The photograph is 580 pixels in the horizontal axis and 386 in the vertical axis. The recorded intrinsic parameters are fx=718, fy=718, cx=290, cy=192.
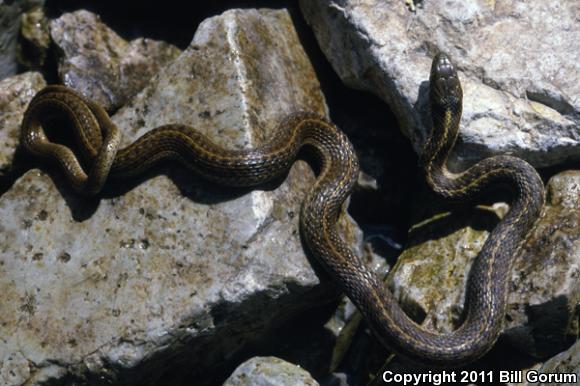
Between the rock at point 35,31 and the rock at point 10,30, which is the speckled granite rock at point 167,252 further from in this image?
the rock at point 10,30

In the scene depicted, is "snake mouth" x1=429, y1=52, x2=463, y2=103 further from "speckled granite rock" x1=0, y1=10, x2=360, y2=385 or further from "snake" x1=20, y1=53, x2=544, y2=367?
"speckled granite rock" x1=0, y1=10, x2=360, y2=385

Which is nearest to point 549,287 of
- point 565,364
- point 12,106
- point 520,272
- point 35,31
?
point 520,272

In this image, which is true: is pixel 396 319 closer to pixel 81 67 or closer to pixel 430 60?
pixel 430 60

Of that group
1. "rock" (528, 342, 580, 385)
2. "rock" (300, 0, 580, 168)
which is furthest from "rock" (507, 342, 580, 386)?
"rock" (300, 0, 580, 168)

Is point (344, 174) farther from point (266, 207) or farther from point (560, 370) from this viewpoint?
point (560, 370)

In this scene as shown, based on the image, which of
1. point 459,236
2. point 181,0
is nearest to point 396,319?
point 459,236
